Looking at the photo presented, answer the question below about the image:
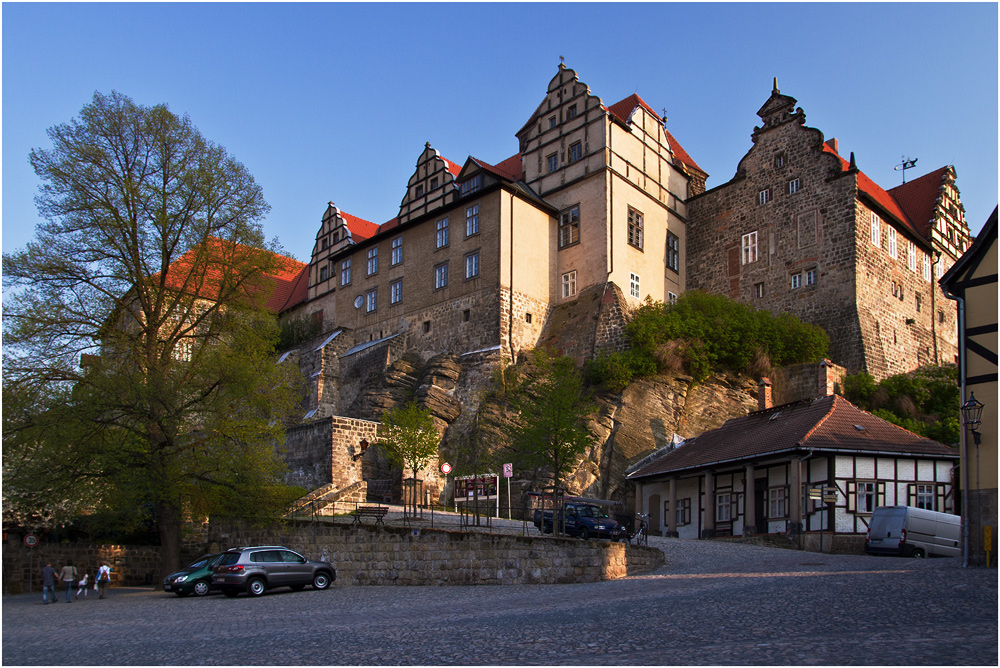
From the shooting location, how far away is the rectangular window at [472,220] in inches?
1754

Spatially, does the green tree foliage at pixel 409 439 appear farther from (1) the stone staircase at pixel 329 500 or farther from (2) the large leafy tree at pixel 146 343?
(2) the large leafy tree at pixel 146 343

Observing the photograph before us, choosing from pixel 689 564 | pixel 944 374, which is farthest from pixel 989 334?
pixel 944 374

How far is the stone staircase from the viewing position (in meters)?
29.2

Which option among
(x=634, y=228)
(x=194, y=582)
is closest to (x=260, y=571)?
(x=194, y=582)

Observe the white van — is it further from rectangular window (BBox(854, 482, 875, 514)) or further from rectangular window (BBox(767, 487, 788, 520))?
rectangular window (BBox(767, 487, 788, 520))

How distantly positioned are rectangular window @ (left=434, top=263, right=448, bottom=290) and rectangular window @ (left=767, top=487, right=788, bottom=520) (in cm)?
2231

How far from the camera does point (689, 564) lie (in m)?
22.1

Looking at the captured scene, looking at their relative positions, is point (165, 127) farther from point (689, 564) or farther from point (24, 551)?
point (689, 564)

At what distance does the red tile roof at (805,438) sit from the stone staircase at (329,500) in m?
9.79

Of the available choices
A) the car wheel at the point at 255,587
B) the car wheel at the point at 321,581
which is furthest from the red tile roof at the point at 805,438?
the car wheel at the point at 255,587

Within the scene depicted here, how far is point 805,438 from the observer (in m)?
26.1

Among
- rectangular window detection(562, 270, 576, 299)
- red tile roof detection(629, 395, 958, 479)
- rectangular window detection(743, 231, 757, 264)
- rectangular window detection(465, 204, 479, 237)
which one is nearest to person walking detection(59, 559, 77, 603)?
red tile roof detection(629, 395, 958, 479)

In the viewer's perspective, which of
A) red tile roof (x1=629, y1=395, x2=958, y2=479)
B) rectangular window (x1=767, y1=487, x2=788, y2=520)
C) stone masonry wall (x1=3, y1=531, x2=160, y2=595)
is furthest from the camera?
stone masonry wall (x1=3, y1=531, x2=160, y2=595)

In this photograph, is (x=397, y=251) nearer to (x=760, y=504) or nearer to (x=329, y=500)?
(x=329, y=500)
